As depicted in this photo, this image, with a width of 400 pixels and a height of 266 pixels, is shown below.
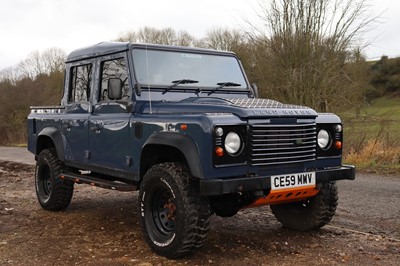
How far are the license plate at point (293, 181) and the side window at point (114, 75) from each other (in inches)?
74.9

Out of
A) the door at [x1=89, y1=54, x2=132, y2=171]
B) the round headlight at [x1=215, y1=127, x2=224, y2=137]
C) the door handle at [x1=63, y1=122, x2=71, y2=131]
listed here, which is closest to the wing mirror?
the door at [x1=89, y1=54, x2=132, y2=171]

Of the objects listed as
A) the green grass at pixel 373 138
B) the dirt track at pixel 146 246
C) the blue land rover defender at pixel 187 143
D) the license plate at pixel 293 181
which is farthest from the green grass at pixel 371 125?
the license plate at pixel 293 181

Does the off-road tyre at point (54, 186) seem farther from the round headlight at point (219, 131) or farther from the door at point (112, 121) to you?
the round headlight at point (219, 131)

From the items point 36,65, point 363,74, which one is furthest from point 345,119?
point 36,65

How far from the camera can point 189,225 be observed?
3.99m

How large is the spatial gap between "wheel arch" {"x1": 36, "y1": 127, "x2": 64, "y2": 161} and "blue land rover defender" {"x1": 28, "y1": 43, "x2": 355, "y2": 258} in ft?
0.09

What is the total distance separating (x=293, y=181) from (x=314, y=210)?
1010mm

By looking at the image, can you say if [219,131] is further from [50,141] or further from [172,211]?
[50,141]

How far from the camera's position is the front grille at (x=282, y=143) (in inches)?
160

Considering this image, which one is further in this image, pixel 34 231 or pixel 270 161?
pixel 34 231

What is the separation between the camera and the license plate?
4086 millimetres

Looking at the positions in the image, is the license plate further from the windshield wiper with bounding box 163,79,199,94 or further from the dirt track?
the windshield wiper with bounding box 163,79,199,94

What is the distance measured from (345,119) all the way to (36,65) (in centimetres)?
3853

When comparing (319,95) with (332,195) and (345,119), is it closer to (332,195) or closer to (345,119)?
(345,119)
